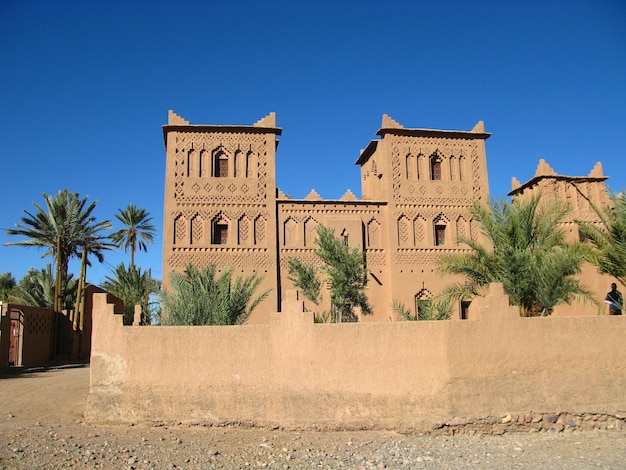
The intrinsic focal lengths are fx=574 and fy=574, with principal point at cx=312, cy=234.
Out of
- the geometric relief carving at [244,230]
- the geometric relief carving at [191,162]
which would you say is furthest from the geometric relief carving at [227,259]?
the geometric relief carving at [191,162]

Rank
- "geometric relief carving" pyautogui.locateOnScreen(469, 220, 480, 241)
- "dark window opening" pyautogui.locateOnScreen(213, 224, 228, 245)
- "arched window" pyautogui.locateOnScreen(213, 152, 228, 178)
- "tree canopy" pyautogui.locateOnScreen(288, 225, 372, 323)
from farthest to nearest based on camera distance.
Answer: "geometric relief carving" pyautogui.locateOnScreen(469, 220, 480, 241), "arched window" pyautogui.locateOnScreen(213, 152, 228, 178), "dark window opening" pyautogui.locateOnScreen(213, 224, 228, 245), "tree canopy" pyautogui.locateOnScreen(288, 225, 372, 323)

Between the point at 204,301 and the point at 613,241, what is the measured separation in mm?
9238

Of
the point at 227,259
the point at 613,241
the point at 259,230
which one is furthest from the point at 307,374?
the point at 259,230

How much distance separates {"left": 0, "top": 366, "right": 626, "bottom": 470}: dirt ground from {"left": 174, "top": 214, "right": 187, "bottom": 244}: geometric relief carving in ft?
33.5

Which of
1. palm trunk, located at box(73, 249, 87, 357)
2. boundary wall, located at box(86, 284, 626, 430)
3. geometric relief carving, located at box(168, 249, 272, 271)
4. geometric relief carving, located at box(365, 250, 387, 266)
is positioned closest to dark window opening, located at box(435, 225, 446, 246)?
geometric relief carving, located at box(365, 250, 387, 266)

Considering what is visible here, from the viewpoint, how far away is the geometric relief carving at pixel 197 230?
20.9m

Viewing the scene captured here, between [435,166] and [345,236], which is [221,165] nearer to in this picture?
[345,236]

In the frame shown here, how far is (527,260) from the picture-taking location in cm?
1251

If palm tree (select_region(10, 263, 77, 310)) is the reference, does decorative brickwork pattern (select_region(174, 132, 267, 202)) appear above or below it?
above

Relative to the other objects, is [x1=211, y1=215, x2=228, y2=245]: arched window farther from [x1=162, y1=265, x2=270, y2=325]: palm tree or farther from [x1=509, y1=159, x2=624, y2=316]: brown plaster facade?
[x1=509, y1=159, x2=624, y2=316]: brown plaster facade

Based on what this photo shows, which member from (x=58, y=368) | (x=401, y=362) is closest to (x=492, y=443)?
(x=401, y=362)

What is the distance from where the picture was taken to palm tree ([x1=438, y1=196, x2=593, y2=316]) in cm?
1216

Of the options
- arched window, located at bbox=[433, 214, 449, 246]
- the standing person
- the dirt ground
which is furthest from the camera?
arched window, located at bbox=[433, 214, 449, 246]

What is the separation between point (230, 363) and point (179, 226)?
11.5 meters
